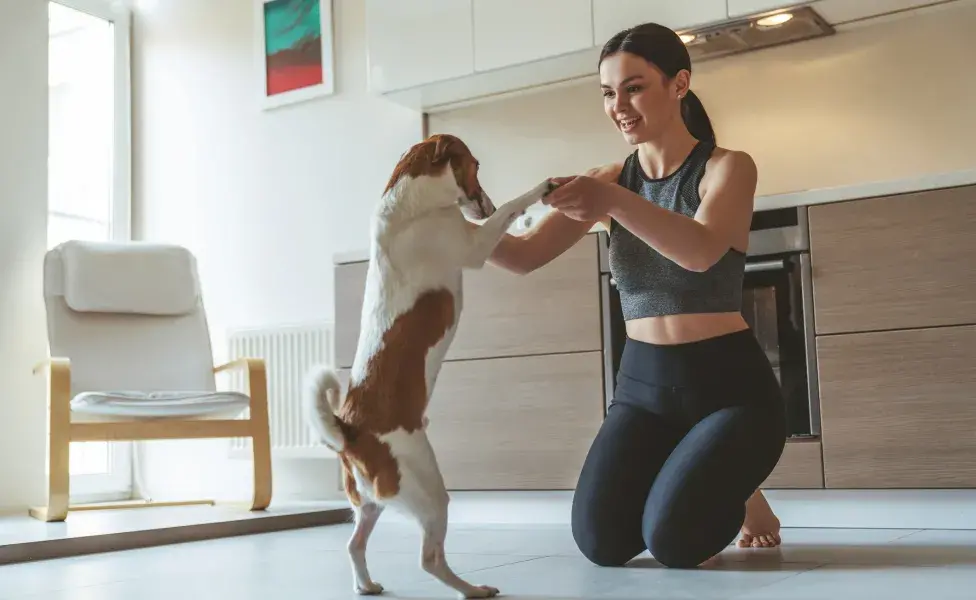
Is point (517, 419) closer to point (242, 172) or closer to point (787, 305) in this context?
point (787, 305)

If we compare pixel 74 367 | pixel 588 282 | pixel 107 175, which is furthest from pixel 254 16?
pixel 588 282

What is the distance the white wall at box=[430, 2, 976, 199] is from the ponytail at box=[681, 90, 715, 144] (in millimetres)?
1108

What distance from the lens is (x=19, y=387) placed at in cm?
425

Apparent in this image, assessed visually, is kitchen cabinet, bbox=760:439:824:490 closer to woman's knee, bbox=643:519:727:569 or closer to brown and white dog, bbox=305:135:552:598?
woman's knee, bbox=643:519:727:569

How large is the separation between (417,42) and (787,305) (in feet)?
5.42

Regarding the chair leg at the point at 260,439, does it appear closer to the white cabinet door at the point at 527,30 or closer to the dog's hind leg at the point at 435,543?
the white cabinet door at the point at 527,30

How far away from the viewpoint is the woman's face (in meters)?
2.04

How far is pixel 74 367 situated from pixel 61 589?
1814 millimetres

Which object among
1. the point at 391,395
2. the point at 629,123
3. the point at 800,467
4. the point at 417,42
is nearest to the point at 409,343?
the point at 391,395

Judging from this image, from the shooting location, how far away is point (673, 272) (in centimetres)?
209

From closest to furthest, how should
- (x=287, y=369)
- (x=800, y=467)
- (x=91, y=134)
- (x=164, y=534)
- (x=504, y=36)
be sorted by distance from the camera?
(x=800, y=467) → (x=164, y=534) → (x=504, y=36) → (x=287, y=369) → (x=91, y=134)

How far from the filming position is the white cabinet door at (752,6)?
2963 millimetres

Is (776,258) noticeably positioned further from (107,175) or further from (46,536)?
(107,175)

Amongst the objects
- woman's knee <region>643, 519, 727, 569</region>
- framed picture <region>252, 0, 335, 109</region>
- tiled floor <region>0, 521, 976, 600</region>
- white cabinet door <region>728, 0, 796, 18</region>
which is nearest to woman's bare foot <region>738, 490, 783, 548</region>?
tiled floor <region>0, 521, 976, 600</region>
